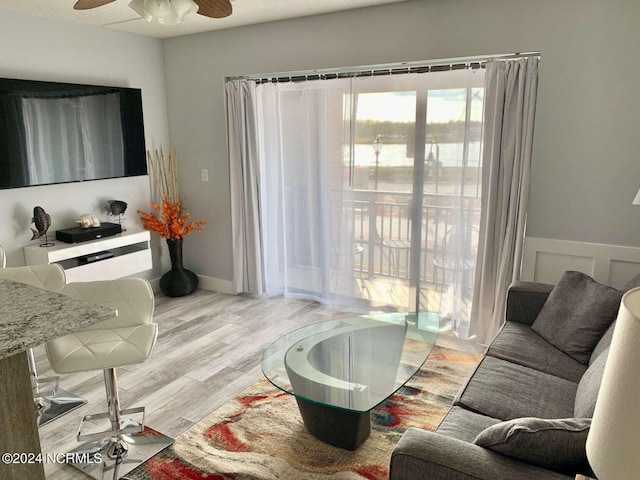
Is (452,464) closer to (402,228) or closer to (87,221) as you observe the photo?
(402,228)

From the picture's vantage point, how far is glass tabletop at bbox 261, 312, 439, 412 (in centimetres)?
228

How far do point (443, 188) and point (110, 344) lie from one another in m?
2.57

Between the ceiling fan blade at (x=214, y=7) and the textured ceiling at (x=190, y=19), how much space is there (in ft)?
3.81

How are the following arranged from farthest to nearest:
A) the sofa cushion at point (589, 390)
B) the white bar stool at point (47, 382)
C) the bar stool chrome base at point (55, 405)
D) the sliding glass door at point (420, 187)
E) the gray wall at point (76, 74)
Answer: the gray wall at point (76, 74) < the sliding glass door at point (420, 187) < the bar stool chrome base at point (55, 405) < the white bar stool at point (47, 382) < the sofa cushion at point (589, 390)

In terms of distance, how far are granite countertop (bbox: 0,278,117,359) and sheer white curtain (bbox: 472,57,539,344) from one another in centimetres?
265

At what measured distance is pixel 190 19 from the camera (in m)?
3.62

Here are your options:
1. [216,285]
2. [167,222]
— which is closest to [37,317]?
[167,222]

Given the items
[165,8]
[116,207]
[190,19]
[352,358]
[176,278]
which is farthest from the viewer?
[176,278]

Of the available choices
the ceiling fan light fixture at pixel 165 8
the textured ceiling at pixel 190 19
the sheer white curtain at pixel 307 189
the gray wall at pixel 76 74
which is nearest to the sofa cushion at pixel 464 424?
the ceiling fan light fixture at pixel 165 8

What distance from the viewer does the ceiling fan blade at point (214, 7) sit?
87.2 inches

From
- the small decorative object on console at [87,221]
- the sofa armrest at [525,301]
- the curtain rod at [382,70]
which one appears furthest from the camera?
the small decorative object on console at [87,221]

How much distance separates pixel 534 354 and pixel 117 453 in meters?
2.17

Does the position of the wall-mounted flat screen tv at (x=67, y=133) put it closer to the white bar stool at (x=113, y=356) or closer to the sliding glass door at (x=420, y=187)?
the white bar stool at (x=113, y=356)

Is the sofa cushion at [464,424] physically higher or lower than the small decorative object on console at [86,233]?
lower
